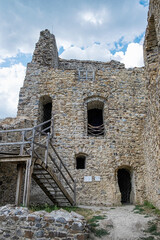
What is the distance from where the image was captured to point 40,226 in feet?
18.4

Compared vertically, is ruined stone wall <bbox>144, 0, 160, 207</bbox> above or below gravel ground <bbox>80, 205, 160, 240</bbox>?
above

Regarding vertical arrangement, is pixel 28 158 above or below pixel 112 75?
below

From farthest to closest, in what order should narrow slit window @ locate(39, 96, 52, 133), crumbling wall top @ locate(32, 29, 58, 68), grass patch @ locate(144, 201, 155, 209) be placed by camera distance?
crumbling wall top @ locate(32, 29, 58, 68)
narrow slit window @ locate(39, 96, 52, 133)
grass patch @ locate(144, 201, 155, 209)

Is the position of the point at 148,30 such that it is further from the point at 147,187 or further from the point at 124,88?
the point at 147,187

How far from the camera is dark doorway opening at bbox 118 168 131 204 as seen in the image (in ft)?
38.8

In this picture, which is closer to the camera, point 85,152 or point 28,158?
point 28,158

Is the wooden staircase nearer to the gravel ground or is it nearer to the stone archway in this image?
the gravel ground

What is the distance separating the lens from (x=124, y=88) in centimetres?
1219

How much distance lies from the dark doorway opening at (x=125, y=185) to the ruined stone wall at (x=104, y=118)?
5.13 feet

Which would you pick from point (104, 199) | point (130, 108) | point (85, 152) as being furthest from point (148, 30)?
point (104, 199)

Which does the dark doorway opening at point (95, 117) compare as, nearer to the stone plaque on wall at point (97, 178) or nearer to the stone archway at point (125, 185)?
the stone archway at point (125, 185)

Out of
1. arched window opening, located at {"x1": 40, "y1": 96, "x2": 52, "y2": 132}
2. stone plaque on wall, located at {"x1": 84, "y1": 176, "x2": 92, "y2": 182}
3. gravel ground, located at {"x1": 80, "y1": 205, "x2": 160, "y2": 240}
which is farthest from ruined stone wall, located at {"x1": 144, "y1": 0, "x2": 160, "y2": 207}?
arched window opening, located at {"x1": 40, "y1": 96, "x2": 52, "y2": 132}

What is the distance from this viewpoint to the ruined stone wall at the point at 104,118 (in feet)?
33.3

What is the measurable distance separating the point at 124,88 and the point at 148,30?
16.8 ft
